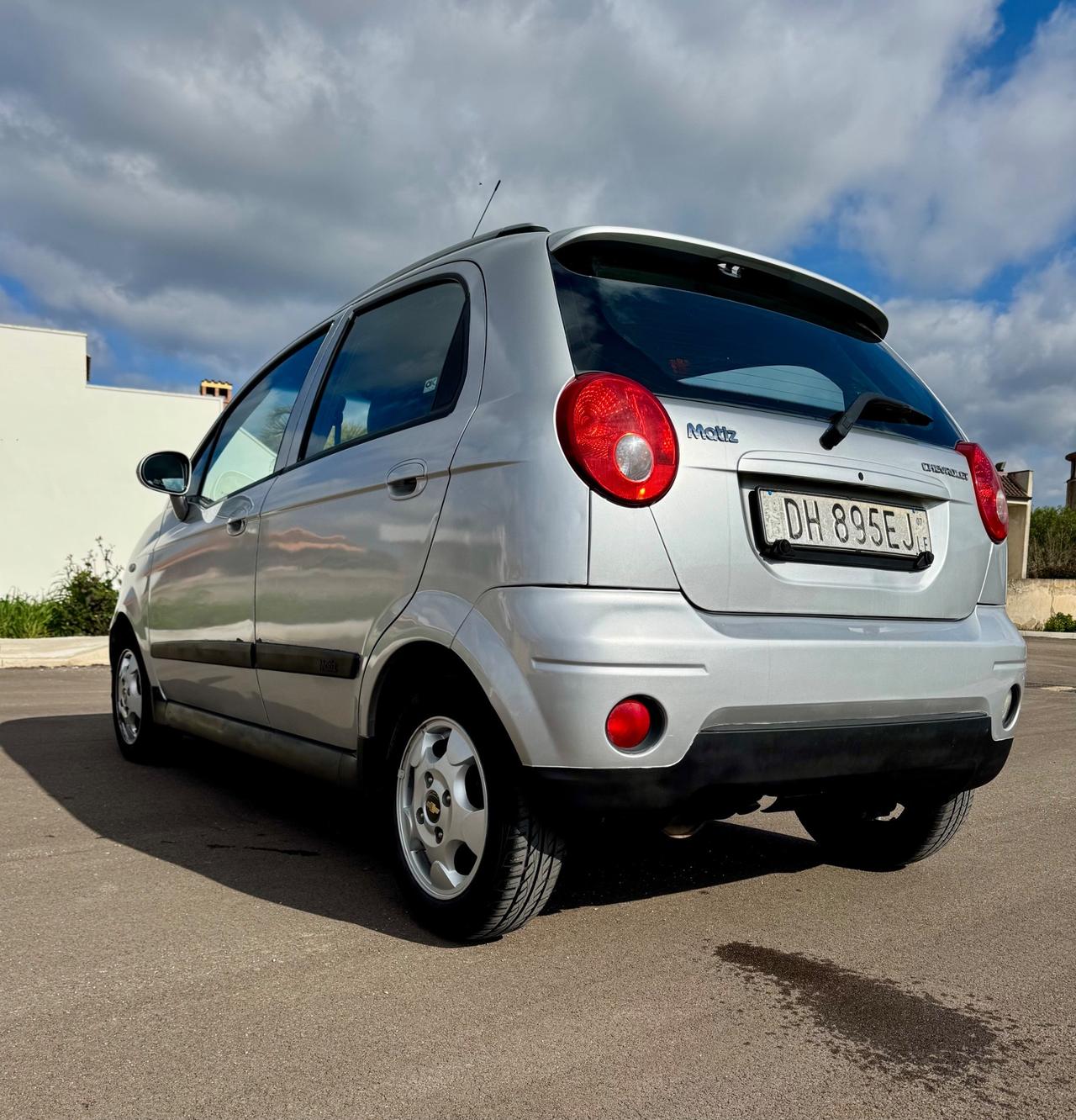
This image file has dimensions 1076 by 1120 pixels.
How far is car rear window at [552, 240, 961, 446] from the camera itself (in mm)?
2762

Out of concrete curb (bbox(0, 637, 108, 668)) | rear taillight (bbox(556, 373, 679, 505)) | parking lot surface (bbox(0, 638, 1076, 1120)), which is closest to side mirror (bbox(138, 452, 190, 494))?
parking lot surface (bbox(0, 638, 1076, 1120))

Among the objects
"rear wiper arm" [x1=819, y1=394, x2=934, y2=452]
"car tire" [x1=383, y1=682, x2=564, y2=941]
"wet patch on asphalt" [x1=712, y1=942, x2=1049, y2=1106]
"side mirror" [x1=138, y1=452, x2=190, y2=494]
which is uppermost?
"side mirror" [x1=138, y1=452, x2=190, y2=494]

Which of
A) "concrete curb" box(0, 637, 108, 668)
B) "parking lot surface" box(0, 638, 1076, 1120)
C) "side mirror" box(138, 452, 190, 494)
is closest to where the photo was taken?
"parking lot surface" box(0, 638, 1076, 1120)

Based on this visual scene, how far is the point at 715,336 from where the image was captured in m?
2.98

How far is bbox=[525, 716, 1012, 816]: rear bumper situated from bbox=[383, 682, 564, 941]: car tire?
0.16m

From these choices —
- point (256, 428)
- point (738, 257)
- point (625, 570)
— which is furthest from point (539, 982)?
point (256, 428)

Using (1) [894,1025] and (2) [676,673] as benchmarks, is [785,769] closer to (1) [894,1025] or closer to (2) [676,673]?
(2) [676,673]

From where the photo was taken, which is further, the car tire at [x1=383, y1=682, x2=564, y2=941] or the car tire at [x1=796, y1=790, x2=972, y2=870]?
the car tire at [x1=796, y1=790, x2=972, y2=870]

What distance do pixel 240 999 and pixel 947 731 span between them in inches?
76.3

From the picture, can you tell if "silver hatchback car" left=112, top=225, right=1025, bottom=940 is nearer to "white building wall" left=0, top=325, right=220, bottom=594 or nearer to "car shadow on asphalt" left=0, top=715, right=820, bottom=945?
"car shadow on asphalt" left=0, top=715, right=820, bottom=945

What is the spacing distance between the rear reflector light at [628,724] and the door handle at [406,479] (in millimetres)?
899

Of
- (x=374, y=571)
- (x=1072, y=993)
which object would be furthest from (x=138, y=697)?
(x=1072, y=993)

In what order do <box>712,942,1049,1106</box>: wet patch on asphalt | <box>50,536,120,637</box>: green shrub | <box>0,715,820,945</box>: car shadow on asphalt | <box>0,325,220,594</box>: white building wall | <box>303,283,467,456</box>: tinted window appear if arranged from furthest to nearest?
1. <box>0,325,220,594</box>: white building wall
2. <box>50,536,120,637</box>: green shrub
3. <box>0,715,820,945</box>: car shadow on asphalt
4. <box>303,283,467,456</box>: tinted window
5. <box>712,942,1049,1106</box>: wet patch on asphalt

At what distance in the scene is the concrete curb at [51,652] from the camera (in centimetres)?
1160
